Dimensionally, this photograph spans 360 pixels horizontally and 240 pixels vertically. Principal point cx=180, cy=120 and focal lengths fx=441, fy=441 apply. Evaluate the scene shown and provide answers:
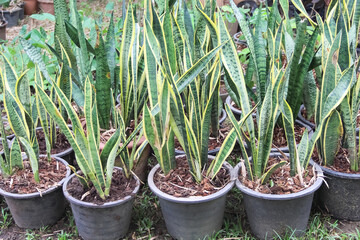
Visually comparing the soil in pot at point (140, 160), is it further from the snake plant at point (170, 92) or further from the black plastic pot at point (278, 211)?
the black plastic pot at point (278, 211)

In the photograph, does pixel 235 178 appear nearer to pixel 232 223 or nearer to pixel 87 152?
pixel 232 223

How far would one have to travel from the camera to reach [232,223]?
183 cm

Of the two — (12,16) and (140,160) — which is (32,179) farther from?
(12,16)

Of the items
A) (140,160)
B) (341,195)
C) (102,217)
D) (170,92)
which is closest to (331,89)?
(341,195)

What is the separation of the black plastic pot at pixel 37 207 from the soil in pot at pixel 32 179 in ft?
0.10

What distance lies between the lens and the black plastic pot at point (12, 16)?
547 centimetres

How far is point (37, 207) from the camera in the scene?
72.0 inches

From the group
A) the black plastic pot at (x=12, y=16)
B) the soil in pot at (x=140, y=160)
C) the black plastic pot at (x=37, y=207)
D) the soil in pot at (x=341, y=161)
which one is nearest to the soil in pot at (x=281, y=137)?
the soil in pot at (x=341, y=161)

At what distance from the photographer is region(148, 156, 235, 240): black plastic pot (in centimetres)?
160

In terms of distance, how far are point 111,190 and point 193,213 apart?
0.34m

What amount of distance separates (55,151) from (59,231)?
40 centimetres

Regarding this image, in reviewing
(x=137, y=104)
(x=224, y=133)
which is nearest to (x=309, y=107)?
(x=224, y=133)

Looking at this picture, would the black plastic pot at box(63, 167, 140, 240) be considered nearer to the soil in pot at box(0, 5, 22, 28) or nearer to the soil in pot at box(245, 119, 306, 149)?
the soil in pot at box(245, 119, 306, 149)

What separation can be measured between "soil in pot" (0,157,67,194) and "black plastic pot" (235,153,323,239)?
77cm
